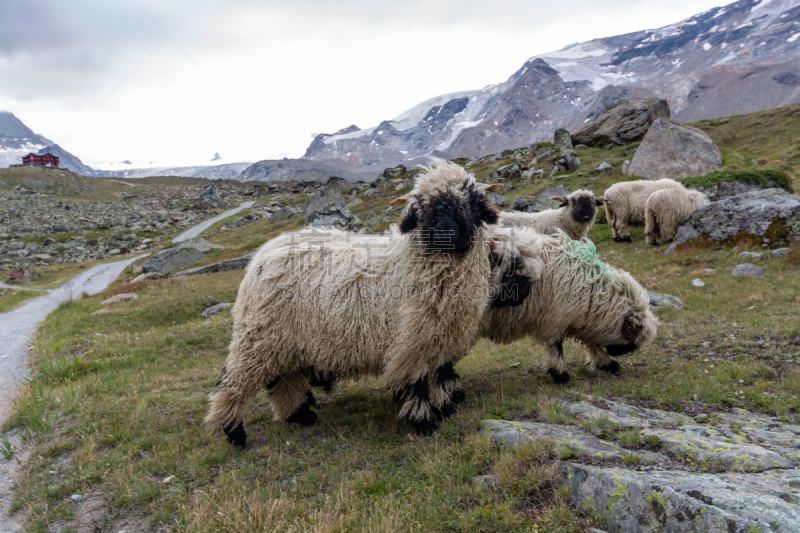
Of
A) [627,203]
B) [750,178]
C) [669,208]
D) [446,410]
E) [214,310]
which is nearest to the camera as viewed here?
[446,410]

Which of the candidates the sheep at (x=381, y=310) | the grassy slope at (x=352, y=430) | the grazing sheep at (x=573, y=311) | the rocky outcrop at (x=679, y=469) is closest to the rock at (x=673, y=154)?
the grassy slope at (x=352, y=430)

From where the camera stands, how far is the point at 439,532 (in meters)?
3.63

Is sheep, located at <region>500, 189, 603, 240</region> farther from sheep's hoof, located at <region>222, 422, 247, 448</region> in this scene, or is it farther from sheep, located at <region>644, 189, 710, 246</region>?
sheep's hoof, located at <region>222, 422, 247, 448</region>

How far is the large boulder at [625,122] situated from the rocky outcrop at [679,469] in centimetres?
3894

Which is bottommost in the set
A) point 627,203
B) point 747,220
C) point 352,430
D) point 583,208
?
point 352,430

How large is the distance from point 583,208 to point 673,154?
52.4 ft

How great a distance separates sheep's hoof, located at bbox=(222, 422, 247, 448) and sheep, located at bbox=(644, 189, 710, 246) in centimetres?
1811

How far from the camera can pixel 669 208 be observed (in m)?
16.9

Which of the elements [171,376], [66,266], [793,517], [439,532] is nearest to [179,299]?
[171,376]

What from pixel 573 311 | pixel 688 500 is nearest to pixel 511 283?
pixel 573 311

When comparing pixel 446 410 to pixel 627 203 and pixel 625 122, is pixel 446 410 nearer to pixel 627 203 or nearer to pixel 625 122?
pixel 627 203

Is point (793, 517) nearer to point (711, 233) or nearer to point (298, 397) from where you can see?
point (298, 397)

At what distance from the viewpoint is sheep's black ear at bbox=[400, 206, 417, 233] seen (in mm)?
5965

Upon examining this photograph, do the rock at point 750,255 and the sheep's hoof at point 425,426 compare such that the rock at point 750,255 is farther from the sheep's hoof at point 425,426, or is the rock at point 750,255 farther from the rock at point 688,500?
the sheep's hoof at point 425,426
